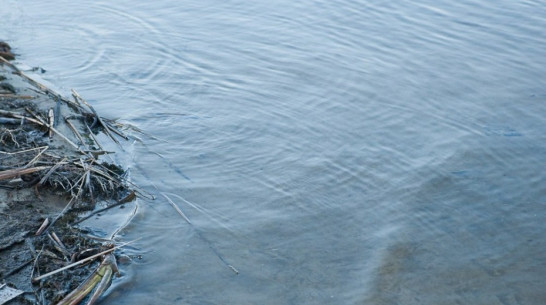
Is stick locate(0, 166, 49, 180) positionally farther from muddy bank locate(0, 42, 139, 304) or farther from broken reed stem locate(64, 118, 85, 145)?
broken reed stem locate(64, 118, 85, 145)

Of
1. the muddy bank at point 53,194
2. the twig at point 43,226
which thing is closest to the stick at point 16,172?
the muddy bank at point 53,194

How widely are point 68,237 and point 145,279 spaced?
50 cm

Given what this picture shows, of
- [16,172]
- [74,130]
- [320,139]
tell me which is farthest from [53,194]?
→ [320,139]

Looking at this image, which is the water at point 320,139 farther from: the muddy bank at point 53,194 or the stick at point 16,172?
the stick at point 16,172

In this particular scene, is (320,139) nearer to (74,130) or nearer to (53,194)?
(74,130)

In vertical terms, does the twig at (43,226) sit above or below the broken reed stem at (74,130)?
below

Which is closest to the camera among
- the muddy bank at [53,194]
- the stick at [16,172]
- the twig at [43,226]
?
the muddy bank at [53,194]

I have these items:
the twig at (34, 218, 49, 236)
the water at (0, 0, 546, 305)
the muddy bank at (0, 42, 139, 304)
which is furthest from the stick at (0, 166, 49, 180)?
the water at (0, 0, 546, 305)

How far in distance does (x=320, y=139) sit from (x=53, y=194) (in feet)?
6.94

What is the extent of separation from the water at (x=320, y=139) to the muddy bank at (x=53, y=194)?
21cm

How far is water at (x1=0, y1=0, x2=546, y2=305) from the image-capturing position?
3.97 metres

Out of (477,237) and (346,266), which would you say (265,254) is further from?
(477,237)

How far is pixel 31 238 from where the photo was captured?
383 cm

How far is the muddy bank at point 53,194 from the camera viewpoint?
3.56m
